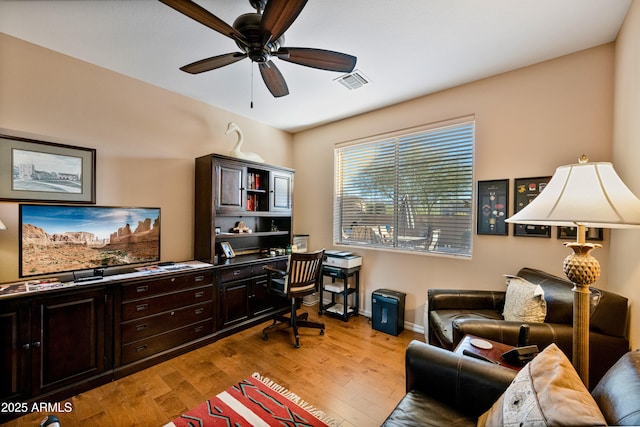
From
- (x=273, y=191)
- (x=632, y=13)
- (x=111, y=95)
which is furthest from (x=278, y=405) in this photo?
(x=632, y=13)

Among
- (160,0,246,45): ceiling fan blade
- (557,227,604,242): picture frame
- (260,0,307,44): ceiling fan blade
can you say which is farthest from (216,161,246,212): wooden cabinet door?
(557,227,604,242): picture frame

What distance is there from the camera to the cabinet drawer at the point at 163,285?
7.51ft

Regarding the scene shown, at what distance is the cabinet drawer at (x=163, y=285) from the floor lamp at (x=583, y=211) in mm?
2788

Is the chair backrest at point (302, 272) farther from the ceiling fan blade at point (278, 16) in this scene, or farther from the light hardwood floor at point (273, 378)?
the ceiling fan blade at point (278, 16)

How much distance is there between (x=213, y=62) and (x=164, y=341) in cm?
255

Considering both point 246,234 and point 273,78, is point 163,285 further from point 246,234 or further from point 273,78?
point 273,78

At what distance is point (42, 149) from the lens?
2.20m

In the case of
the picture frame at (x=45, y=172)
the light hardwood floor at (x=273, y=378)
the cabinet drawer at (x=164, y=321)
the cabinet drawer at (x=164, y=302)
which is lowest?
the light hardwood floor at (x=273, y=378)

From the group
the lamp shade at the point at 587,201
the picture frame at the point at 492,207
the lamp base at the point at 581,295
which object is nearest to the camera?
the lamp shade at the point at 587,201

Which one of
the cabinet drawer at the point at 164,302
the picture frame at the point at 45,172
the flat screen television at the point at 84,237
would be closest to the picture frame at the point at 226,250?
the cabinet drawer at the point at 164,302

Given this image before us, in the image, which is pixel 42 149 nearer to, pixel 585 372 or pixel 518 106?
pixel 585 372

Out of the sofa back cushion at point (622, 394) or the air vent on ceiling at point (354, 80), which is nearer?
the sofa back cushion at point (622, 394)

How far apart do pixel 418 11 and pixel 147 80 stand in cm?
274

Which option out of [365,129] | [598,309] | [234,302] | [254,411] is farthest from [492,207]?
[234,302]
